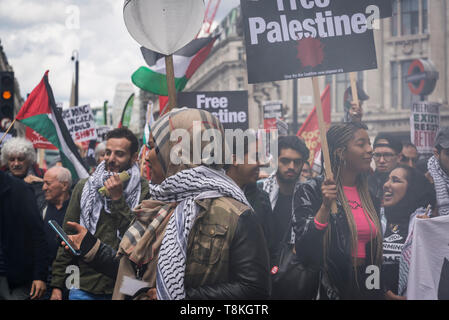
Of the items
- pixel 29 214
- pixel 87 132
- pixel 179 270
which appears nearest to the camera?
pixel 179 270

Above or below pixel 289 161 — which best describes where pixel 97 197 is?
below

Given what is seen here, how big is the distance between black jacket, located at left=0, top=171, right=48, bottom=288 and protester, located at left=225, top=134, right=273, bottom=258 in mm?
1486

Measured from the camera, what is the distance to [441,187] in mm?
5336

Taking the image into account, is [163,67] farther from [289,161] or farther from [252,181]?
[252,181]

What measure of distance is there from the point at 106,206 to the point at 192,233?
87.2 inches

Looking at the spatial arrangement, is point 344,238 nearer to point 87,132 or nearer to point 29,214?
point 29,214

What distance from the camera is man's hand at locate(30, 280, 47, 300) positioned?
4.37 meters

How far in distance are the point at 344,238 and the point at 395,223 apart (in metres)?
0.74

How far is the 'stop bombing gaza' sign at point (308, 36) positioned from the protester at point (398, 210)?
1.16 m

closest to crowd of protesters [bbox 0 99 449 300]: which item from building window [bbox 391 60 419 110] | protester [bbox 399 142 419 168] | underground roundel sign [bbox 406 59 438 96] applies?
A: protester [bbox 399 142 419 168]

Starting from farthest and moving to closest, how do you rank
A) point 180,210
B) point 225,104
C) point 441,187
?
point 225,104 < point 441,187 < point 180,210

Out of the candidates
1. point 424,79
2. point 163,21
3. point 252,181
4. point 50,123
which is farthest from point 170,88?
point 424,79
